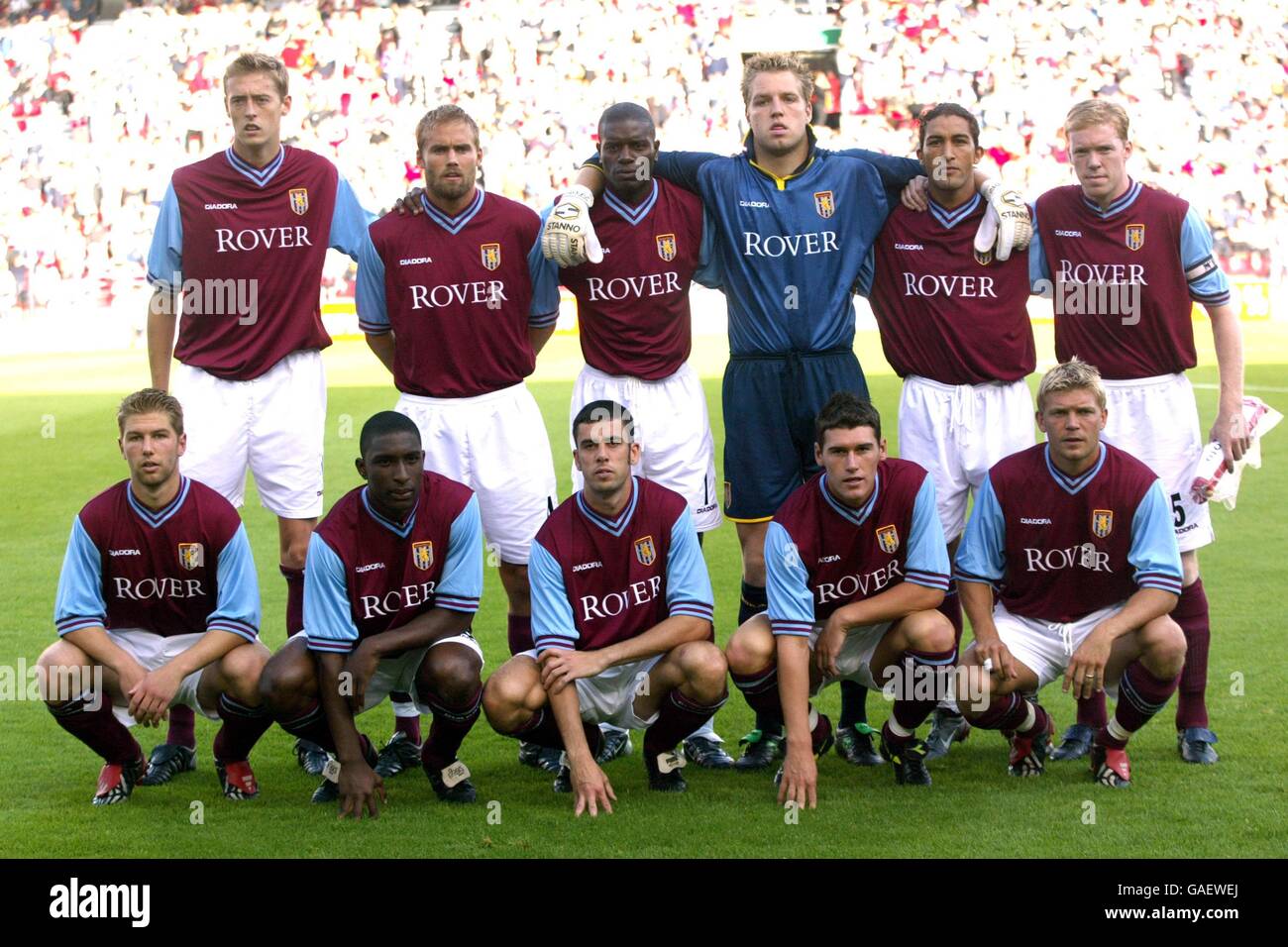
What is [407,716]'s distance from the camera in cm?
497

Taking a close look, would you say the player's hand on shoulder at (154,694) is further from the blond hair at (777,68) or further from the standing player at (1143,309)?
the standing player at (1143,309)

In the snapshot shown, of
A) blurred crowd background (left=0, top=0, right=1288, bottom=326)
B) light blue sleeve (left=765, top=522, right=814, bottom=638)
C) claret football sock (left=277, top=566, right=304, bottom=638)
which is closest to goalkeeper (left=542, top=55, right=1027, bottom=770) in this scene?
light blue sleeve (left=765, top=522, right=814, bottom=638)

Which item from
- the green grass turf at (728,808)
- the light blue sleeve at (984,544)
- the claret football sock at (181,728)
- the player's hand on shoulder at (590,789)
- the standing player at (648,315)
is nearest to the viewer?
the green grass turf at (728,808)

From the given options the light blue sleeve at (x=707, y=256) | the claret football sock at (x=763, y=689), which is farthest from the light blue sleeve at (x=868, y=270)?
the claret football sock at (x=763, y=689)

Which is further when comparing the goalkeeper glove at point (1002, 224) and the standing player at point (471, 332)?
the standing player at point (471, 332)

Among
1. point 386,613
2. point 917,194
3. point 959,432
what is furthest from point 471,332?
point 959,432

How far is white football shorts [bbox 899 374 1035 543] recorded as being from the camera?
16.7ft

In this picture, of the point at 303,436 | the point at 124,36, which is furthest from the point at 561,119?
the point at 303,436

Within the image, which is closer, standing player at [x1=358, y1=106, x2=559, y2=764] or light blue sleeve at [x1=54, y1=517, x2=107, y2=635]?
light blue sleeve at [x1=54, y1=517, x2=107, y2=635]

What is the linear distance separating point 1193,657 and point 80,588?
3402mm

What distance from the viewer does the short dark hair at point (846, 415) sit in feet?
14.6

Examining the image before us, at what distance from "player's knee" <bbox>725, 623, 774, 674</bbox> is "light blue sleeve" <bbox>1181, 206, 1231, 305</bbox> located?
1.89 m

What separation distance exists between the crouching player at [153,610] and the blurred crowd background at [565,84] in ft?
62.0

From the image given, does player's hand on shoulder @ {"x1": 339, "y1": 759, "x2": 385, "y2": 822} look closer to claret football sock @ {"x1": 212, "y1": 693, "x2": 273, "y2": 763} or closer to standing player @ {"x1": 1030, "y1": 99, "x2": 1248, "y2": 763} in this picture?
claret football sock @ {"x1": 212, "y1": 693, "x2": 273, "y2": 763}
